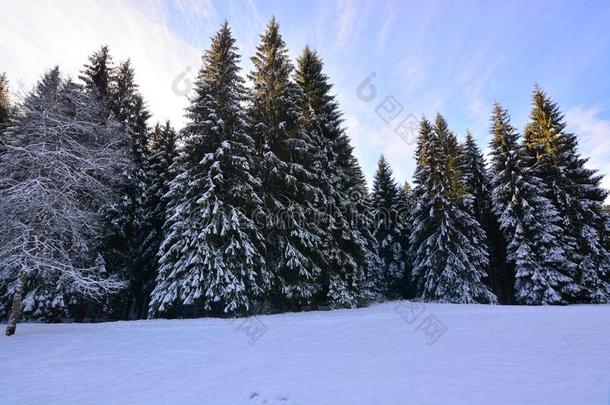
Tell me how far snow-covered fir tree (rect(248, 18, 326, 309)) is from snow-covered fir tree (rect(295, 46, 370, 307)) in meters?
0.53

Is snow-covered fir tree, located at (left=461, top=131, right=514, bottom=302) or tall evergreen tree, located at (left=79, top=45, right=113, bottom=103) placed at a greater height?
tall evergreen tree, located at (left=79, top=45, right=113, bottom=103)

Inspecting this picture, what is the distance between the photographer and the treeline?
1220 cm

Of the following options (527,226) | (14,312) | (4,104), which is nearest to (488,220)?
(527,226)

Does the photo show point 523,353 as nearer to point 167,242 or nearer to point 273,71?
point 167,242

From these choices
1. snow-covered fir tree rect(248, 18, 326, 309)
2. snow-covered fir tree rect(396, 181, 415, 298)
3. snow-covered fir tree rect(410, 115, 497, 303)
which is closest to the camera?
snow-covered fir tree rect(248, 18, 326, 309)

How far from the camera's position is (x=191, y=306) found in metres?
13.7

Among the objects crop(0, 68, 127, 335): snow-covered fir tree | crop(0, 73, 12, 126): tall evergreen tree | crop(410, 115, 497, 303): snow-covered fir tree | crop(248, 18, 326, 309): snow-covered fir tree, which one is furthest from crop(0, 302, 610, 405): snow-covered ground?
crop(0, 73, 12, 126): tall evergreen tree

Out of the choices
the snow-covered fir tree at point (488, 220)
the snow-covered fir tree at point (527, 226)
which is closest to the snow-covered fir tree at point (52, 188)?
the snow-covered fir tree at point (527, 226)

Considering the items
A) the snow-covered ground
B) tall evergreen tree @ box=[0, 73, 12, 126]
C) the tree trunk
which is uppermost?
tall evergreen tree @ box=[0, 73, 12, 126]

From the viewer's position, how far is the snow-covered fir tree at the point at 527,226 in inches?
812

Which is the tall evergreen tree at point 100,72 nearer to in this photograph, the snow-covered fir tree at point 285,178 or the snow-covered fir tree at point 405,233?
the snow-covered fir tree at point 285,178

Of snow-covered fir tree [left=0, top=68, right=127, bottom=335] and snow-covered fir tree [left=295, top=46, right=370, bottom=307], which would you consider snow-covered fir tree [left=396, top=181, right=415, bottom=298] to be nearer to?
snow-covered fir tree [left=295, top=46, right=370, bottom=307]

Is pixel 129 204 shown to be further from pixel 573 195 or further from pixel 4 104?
pixel 573 195

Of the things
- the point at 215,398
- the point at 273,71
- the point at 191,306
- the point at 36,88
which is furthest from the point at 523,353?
the point at 36,88
